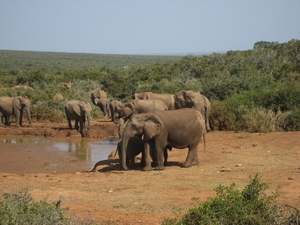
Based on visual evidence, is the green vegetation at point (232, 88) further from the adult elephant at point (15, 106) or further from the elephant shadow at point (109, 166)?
the elephant shadow at point (109, 166)

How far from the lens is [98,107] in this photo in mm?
31469

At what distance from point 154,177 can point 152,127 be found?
153 cm

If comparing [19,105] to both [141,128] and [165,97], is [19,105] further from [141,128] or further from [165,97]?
[141,128]

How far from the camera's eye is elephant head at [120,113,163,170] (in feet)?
44.8

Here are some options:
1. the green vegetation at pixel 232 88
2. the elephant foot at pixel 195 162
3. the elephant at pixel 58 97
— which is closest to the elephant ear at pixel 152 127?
the elephant foot at pixel 195 162

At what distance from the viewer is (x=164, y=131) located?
13898 mm

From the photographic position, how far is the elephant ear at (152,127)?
13641 millimetres

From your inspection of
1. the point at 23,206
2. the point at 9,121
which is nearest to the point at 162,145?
the point at 23,206

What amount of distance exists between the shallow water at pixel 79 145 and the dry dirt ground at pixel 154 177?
0.54 m

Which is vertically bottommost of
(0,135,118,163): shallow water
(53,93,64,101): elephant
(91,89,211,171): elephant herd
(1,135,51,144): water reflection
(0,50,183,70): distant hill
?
(0,50,183,70): distant hill

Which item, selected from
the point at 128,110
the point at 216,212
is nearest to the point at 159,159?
the point at 128,110

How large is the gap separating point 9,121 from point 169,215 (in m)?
18.9

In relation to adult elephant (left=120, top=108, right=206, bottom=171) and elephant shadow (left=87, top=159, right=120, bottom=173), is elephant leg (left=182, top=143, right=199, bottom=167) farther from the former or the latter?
elephant shadow (left=87, top=159, right=120, bottom=173)

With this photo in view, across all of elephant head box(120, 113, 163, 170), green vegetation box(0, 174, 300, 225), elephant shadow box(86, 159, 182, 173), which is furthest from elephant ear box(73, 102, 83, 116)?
green vegetation box(0, 174, 300, 225)
